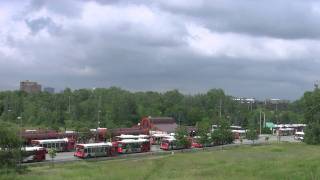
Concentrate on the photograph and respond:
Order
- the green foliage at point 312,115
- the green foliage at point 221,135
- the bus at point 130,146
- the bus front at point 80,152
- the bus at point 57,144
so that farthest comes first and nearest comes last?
1. the green foliage at point 312,115
2. the green foliage at point 221,135
3. the bus at point 130,146
4. the bus at point 57,144
5. the bus front at point 80,152

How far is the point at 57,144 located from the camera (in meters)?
79.0

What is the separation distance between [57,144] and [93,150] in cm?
858

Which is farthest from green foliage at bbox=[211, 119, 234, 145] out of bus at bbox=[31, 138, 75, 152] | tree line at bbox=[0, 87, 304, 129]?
bus at bbox=[31, 138, 75, 152]

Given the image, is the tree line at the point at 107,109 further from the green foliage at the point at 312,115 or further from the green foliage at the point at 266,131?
the green foliage at the point at 312,115

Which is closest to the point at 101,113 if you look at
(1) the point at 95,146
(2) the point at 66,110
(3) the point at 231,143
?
(2) the point at 66,110

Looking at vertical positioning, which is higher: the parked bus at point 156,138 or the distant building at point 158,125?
the distant building at point 158,125

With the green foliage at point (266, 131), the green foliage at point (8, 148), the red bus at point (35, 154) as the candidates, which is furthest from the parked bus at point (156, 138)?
the green foliage at point (8, 148)

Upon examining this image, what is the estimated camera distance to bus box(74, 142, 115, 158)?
71.6 metres

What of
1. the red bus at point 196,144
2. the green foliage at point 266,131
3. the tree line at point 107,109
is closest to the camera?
the red bus at point 196,144

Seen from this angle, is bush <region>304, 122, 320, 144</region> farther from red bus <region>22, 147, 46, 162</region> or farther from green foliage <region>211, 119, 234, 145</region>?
red bus <region>22, 147, 46, 162</region>

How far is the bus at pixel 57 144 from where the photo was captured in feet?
252

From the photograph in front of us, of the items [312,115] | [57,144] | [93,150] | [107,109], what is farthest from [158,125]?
[93,150]

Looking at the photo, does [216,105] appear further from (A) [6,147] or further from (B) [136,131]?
(A) [6,147]

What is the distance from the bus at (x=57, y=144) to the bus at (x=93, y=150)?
6412 millimetres
